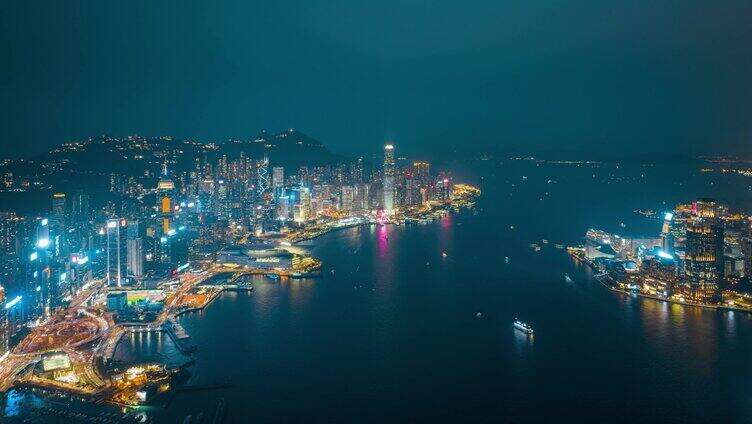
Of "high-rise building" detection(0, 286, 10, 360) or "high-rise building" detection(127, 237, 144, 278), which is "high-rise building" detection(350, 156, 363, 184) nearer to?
"high-rise building" detection(127, 237, 144, 278)

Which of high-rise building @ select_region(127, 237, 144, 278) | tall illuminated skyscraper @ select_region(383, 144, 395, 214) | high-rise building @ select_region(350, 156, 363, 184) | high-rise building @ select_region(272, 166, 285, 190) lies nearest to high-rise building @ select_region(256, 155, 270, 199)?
high-rise building @ select_region(272, 166, 285, 190)

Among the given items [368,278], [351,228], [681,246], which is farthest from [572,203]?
[368,278]

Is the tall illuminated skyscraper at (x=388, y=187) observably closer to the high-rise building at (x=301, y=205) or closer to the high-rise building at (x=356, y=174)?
the high-rise building at (x=356, y=174)

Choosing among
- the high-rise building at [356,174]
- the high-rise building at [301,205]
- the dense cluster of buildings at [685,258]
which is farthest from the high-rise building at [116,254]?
the high-rise building at [356,174]

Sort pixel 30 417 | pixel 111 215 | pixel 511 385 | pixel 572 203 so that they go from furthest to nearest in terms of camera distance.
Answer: pixel 572 203, pixel 111 215, pixel 511 385, pixel 30 417

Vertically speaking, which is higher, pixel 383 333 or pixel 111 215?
pixel 111 215

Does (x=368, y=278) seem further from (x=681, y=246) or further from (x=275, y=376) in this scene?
(x=681, y=246)

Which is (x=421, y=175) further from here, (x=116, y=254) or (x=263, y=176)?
(x=116, y=254)
